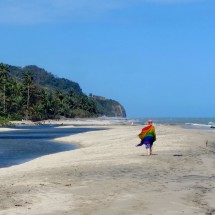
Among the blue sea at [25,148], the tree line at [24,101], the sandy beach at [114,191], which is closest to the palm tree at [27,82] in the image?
the tree line at [24,101]

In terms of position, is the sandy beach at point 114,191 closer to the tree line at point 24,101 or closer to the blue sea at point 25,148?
the blue sea at point 25,148

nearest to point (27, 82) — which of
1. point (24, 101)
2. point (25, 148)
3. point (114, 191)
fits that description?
point (24, 101)

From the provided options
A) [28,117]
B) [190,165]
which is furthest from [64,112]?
[190,165]

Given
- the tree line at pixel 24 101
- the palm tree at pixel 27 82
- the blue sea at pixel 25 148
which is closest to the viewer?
the blue sea at pixel 25 148

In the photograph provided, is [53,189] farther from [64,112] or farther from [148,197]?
[64,112]

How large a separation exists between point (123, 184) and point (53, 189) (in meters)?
1.95

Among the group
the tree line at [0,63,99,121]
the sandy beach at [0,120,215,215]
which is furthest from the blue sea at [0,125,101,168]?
the tree line at [0,63,99,121]

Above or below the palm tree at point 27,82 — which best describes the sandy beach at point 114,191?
below

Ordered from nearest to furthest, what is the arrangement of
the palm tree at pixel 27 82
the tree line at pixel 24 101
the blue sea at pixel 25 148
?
the blue sea at pixel 25 148 < the tree line at pixel 24 101 < the palm tree at pixel 27 82

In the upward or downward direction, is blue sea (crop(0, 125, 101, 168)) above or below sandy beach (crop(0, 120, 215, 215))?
below

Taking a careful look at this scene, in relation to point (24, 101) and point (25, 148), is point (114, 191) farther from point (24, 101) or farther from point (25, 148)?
point (24, 101)

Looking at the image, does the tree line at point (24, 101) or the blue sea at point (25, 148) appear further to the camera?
the tree line at point (24, 101)

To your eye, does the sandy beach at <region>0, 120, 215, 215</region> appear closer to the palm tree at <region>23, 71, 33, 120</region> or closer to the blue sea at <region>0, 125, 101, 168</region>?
the blue sea at <region>0, 125, 101, 168</region>

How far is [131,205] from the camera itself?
10227mm
